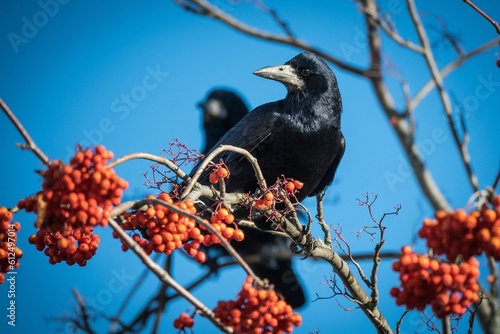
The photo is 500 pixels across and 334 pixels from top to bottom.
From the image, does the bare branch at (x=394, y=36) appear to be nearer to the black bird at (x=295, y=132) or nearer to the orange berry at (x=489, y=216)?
the black bird at (x=295, y=132)

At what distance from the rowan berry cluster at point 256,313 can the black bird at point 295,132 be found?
2.32 meters

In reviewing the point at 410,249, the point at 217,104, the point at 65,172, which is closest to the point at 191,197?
the point at 65,172

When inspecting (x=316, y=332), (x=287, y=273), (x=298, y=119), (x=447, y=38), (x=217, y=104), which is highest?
(x=217, y=104)

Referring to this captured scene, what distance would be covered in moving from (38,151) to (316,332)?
1360 millimetres

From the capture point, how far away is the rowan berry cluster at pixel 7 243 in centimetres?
229

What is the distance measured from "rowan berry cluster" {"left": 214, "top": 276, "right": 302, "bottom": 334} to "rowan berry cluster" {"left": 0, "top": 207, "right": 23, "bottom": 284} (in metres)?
0.80

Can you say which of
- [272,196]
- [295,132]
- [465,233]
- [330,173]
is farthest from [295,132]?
[465,233]

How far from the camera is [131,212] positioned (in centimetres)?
245

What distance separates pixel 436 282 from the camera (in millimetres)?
2002

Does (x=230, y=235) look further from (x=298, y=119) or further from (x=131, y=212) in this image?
(x=298, y=119)

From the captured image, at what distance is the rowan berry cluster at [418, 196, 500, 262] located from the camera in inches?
74.9

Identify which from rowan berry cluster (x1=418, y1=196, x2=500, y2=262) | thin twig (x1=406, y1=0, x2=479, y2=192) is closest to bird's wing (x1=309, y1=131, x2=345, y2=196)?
thin twig (x1=406, y1=0, x2=479, y2=192)

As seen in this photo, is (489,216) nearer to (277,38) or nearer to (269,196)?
(269,196)

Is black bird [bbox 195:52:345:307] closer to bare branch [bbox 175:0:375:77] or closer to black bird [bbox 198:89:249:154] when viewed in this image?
bare branch [bbox 175:0:375:77]
